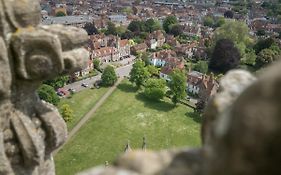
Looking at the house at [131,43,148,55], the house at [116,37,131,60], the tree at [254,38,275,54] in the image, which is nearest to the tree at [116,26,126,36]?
the house at [131,43,148,55]

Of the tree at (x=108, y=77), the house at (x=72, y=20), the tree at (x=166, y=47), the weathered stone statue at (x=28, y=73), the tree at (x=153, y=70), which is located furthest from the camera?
the house at (x=72, y=20)

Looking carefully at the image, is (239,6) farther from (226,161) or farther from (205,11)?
(226,161)

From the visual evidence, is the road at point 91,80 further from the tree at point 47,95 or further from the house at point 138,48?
the house at point 138,48

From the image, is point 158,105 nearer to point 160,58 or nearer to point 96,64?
point 96,64

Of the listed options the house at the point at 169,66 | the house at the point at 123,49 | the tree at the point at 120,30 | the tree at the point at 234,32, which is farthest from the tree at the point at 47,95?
the tree at the point at 120,30

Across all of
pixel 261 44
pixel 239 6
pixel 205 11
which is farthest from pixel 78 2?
pixel 261 44

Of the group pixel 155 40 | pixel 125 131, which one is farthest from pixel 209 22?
pixel 125 131
